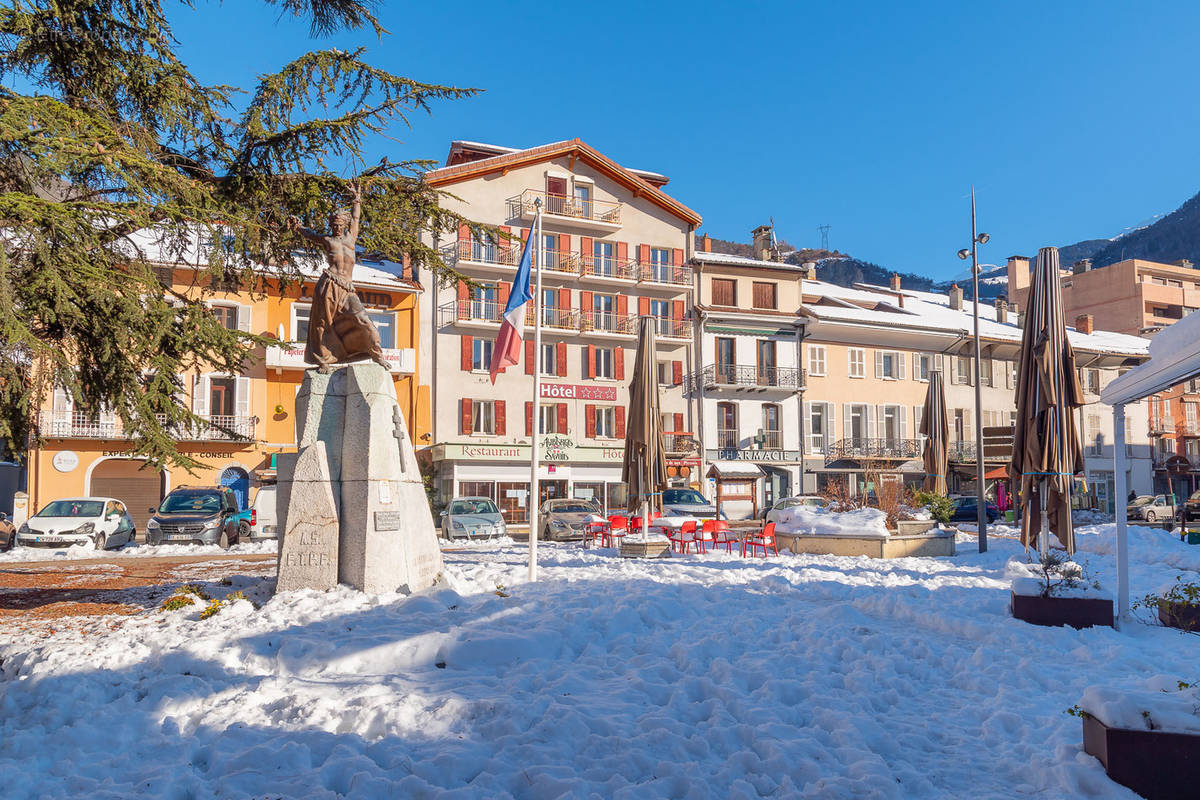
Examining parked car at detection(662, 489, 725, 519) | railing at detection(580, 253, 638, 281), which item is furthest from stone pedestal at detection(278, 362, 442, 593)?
railing at detection(580, 253, 638, 281)

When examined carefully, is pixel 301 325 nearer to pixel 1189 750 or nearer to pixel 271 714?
pixel 271 714

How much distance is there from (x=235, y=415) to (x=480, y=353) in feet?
31.8

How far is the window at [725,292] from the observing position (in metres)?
39.3

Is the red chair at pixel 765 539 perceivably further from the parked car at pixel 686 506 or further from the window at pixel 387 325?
the window at pixel 387 325

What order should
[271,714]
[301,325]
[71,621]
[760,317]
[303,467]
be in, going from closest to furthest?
[271,714] < [71,621] < [303,467] < [301,325] < [760,317]

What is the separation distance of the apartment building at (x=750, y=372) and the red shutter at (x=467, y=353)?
10.1 meters

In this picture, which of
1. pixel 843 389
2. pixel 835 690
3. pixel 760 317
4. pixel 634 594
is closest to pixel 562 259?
pixel 760 317

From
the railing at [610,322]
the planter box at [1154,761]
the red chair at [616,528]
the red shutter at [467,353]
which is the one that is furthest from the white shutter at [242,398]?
the planter box at [1154,761]

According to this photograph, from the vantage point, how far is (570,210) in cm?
3688

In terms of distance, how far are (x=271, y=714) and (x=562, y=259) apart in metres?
32.4

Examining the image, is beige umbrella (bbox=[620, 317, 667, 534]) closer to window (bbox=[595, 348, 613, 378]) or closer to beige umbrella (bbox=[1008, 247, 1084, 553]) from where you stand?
beige umbrella (bbox=[1008, 247, 1084, 553])

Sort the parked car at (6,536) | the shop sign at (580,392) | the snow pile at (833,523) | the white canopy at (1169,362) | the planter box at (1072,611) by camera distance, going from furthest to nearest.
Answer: the shop sign at (580,392) < the parked car at (6,536) < the snow pile at (833,523) < the planter box at (1072,611) < the white canopy at (1169,362)

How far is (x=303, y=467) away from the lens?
8562 mm

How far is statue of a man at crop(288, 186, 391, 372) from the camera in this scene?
914 cm
